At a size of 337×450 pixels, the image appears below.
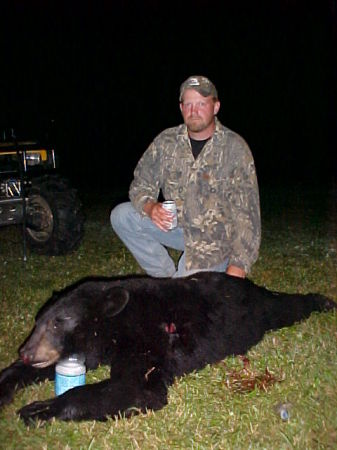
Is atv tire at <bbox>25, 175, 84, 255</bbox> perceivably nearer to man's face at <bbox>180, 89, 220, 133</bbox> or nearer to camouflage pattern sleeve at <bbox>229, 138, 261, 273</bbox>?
man's face at <bbox>180, 89, 220, 133</bbox>

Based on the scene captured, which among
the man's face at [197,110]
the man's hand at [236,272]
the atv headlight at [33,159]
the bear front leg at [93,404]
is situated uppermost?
the man's face at [197,110]

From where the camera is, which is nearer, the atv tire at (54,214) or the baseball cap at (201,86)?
the baseball cap at (201,86)

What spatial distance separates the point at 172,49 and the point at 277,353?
1622 inches

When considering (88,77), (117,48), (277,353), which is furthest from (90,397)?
(117,48)

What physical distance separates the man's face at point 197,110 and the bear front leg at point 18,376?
2184 millimetres

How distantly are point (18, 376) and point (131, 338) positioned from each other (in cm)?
69

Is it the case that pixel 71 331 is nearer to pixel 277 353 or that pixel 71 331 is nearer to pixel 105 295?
pixel 105 295

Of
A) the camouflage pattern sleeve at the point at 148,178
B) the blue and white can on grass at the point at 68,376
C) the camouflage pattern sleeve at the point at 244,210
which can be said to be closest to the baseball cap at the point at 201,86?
the camouflage pattern sleeve at the point at 244,210

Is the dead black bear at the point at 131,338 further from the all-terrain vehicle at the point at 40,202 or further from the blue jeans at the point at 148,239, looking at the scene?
the all-terrain vehicle at the point at 40,202

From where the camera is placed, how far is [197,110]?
498 cm

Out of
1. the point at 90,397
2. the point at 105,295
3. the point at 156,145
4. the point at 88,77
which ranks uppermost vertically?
the point at 156,145

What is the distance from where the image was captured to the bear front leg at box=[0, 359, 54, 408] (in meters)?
3.61

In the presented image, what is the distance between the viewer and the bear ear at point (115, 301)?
3648 mm

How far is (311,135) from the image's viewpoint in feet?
113
